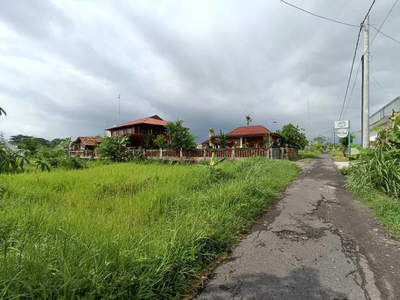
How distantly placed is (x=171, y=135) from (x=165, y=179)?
344 inches

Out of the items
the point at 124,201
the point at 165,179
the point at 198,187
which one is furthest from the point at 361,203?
the point at 124,201

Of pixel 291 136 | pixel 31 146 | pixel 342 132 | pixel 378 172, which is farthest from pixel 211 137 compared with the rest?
pixel 378 172

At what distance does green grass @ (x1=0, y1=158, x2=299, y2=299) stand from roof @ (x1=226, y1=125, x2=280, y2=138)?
2335cm

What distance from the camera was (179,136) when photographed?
14219 mm

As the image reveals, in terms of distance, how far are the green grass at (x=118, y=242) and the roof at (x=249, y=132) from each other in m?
23.3

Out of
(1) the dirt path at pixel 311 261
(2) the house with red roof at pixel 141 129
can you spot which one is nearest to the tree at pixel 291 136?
(2) the house with red roof at pixel 141 129

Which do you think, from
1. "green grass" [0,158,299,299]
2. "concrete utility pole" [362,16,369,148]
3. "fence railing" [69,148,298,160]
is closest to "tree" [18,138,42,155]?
"green grass" [0,158,299,299]

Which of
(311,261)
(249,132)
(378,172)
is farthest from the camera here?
(249,132)

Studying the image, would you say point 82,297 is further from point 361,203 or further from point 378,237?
point 361,203

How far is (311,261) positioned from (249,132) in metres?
26.7

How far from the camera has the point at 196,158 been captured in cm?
1398

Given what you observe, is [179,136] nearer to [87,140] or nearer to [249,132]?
[249,132]

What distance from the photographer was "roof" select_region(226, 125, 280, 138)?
26.6 metres

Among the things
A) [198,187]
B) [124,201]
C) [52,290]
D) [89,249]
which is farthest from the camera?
[198,187]
